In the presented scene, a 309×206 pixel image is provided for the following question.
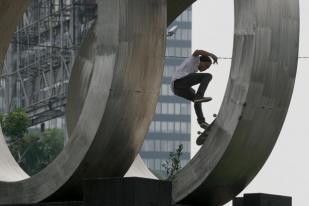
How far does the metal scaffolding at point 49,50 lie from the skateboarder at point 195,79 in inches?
2444

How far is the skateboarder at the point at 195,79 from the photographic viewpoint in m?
31.3

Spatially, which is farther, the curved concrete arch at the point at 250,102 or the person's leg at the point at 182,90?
the person's leg at the point at 182,90

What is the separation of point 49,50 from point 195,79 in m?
75.4

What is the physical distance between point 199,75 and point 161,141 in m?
167

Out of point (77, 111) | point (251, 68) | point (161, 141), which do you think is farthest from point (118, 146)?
point (161, 141)

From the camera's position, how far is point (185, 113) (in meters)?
196

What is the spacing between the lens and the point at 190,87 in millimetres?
31453

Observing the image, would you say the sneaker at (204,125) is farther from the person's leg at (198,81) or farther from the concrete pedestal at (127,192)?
the concrete pedestal at (127,192)

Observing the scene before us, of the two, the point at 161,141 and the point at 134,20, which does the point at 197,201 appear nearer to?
the point at 134,20

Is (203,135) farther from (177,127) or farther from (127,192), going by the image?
Result: (177,127)

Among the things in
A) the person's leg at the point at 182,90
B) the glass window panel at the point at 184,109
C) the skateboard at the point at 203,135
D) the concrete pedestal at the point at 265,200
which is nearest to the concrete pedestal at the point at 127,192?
the skateboard at the point at 203,135

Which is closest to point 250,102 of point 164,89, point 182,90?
point 182,90

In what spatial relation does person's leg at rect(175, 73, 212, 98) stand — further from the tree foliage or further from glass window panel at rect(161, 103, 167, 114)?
glass window panel at rect(161, 103, 167, 114)

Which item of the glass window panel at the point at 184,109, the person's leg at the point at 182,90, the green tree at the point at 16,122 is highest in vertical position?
the person's leg at the point at 182,90
